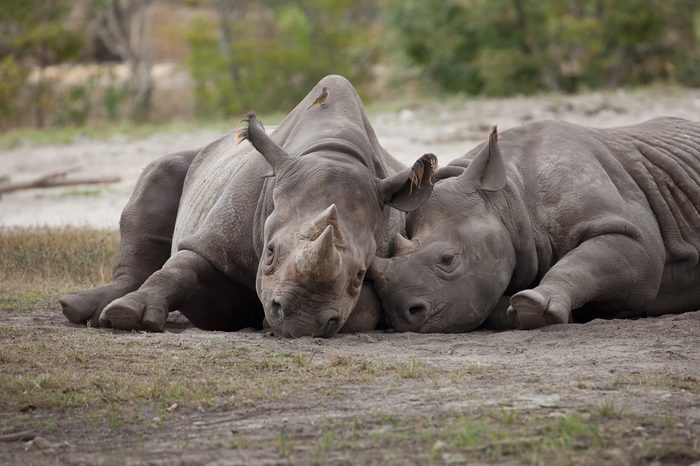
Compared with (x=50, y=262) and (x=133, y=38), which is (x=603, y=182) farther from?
(x=133, y=38)

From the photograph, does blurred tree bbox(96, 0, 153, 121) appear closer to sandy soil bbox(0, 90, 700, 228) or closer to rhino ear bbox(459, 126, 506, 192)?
sandy soil bbox(0, 90, 700, 228)

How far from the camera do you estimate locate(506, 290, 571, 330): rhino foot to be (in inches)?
302

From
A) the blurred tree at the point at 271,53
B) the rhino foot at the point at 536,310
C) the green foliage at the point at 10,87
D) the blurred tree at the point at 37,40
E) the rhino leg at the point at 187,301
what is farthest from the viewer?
the blurred tree at the point at 271,53

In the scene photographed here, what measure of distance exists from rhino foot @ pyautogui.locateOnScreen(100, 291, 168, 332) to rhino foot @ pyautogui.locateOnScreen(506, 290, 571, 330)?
206 cm

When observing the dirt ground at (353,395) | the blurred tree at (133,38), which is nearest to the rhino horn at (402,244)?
the dirt ground at (353,395)

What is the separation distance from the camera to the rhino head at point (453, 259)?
7977mm

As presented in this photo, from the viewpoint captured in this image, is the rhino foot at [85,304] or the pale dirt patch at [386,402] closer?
the pale dirt patch at [386,402]

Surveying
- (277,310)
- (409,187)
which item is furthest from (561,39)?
(277,310)

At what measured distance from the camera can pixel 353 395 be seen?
598cm

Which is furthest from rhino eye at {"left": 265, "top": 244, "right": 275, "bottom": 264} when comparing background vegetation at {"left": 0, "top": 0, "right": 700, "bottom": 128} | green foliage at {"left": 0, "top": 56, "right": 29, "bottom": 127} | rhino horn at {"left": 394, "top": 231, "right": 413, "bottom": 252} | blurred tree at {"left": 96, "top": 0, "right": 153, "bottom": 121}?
blurred tree at {"left": 96, "top": 0, "right": 153, "bottom": 121}

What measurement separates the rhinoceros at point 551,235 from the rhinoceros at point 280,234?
1.02 ft

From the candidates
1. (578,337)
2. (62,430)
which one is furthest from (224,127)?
(62,430)

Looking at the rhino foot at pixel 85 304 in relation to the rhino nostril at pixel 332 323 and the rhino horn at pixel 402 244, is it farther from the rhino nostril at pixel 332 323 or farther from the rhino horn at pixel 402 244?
the rhino horn at pixel 402 244

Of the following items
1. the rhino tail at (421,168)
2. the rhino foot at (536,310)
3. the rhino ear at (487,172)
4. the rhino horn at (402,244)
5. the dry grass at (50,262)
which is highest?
the rhino tail at (421,168)
